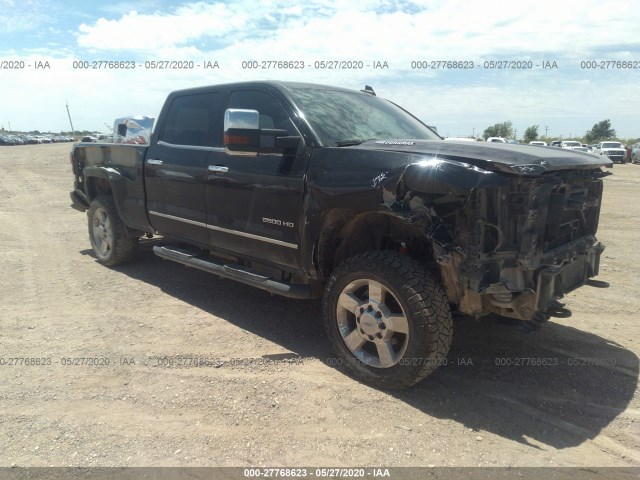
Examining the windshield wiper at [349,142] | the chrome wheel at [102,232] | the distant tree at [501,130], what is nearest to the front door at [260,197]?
the windshield wiper at [349,142]

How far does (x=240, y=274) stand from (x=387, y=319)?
1.50 m

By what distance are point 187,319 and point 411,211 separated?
257 centimetres

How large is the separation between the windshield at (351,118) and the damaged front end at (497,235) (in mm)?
1023

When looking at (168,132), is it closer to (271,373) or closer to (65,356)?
(65,356)

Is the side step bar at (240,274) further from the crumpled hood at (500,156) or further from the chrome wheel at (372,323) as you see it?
the crumpled hood at (500,156)

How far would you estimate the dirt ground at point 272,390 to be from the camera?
9.03ft

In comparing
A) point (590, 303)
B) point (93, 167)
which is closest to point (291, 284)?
point (590, 303)

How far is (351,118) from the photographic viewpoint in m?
4.11

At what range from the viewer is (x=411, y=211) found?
300 centimetres

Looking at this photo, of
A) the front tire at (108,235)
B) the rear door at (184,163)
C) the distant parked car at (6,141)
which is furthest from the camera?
the distant parked car at (6,141)

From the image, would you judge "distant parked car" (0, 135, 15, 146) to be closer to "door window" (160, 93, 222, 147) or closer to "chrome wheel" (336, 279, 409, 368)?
"door window" (160, 93, 222, 147)

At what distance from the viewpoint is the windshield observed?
3.82 meters

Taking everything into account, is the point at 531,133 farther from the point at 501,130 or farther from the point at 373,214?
the point at 373,214

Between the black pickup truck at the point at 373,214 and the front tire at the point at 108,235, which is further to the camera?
the front tire at the point at 108,235
